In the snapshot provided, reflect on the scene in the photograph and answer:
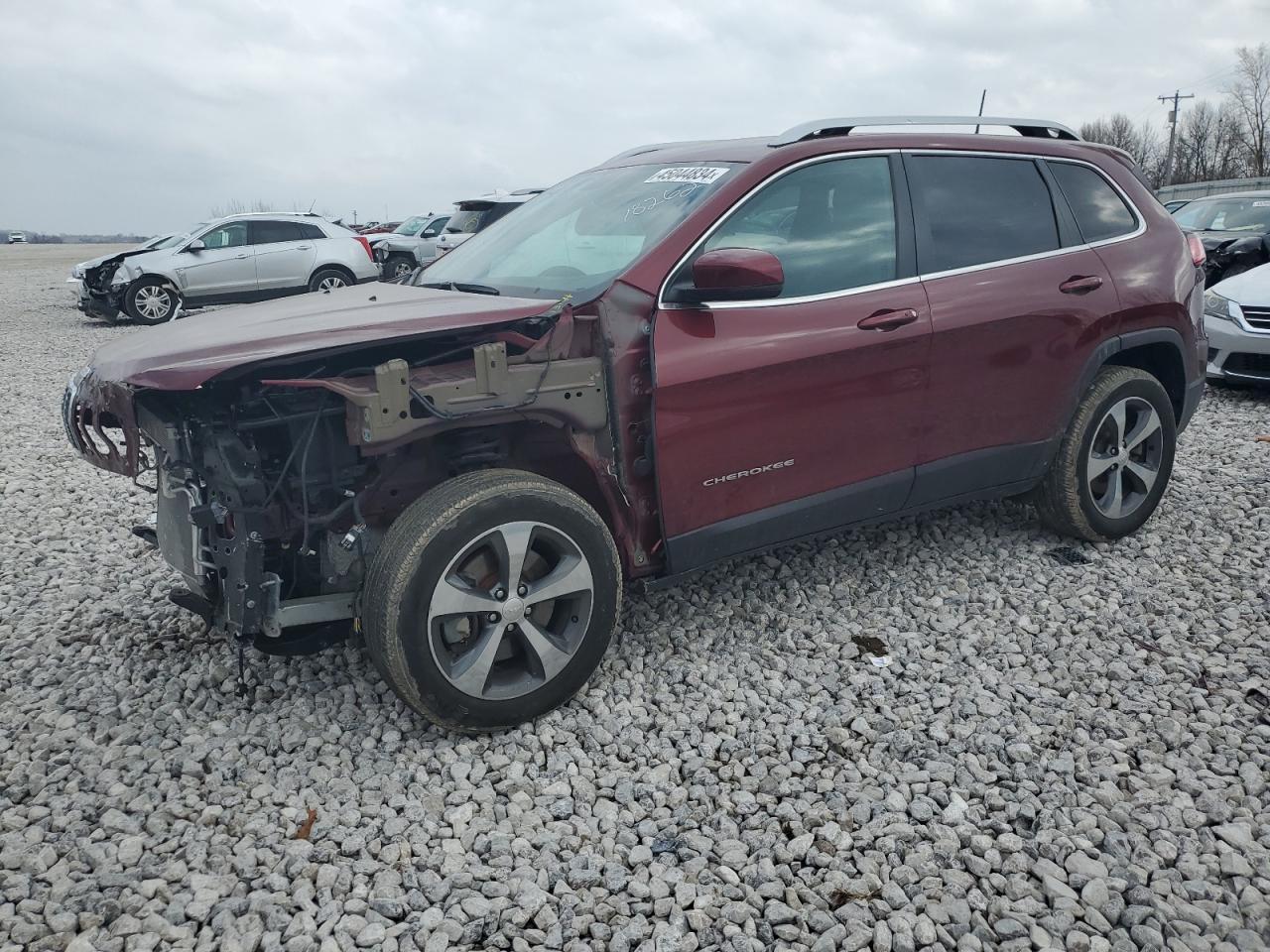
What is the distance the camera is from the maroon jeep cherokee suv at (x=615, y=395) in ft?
9.40

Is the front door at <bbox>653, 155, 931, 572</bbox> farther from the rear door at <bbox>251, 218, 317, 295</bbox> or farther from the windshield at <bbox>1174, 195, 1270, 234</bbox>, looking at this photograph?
the rear door at <bbox>251, 218, 317, 295</bbox>

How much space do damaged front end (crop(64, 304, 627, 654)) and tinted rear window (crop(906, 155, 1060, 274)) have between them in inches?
62.9

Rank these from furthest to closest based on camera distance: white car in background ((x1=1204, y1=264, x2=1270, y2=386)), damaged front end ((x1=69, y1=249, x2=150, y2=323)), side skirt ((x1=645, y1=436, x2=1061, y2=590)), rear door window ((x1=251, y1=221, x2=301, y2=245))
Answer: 1. rear door window ((x1=251, y1=221, x2=301, y2=245))
2. damaged front end ((x1=69, y1=249, x2=150, y2=323))
3. white car in background ((x1=1204, y1=264, x2=1270, y2=386))
4. side skirt ((x1=645, y1=436, x2=1061, y2=590))

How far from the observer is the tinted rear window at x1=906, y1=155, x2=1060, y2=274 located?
3807 millimetres

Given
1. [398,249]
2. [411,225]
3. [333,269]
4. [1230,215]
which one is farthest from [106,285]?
[1230,215]

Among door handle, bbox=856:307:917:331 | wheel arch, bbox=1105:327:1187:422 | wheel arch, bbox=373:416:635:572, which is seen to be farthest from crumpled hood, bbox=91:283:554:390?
wheel arch, bbox=1105:327:1187:422

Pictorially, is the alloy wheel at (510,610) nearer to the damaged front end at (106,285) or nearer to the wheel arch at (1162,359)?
the wheel arch at (1162,359)

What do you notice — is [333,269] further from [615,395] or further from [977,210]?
[615,395]

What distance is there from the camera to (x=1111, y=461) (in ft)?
14.6

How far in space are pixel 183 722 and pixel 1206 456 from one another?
19.7 feet

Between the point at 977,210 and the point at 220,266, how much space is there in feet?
44.9

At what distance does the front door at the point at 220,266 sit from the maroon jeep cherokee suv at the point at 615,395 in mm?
12224

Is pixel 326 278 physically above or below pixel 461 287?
above

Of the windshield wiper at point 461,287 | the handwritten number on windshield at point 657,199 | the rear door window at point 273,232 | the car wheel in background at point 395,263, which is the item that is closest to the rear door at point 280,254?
the rear door window at point 273,232
